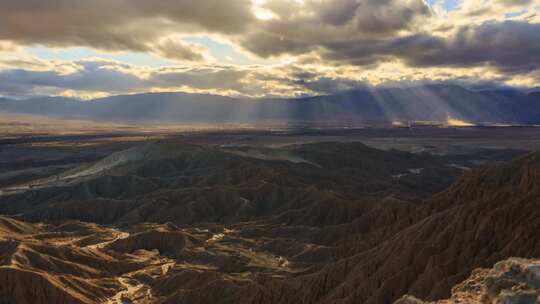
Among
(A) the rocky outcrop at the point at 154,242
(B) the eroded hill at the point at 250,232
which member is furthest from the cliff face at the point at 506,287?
(A) the rocky outcrop at the point at 154,242

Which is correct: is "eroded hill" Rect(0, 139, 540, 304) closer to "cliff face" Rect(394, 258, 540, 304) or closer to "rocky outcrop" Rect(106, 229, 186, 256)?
"rocky outcrop" Rect(106, 229, 186, 256)

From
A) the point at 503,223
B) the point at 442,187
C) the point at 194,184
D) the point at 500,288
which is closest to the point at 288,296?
the point at 503,223

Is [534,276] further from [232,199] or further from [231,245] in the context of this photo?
[232,199]

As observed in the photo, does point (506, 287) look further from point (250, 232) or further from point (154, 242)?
point (250, 232)

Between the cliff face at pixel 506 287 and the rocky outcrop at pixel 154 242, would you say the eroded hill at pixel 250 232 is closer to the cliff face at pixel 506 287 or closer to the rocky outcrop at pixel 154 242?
the rocky outcrop at pixel 154 242

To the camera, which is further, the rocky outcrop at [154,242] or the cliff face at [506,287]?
the rocky outcrop at [154,242]

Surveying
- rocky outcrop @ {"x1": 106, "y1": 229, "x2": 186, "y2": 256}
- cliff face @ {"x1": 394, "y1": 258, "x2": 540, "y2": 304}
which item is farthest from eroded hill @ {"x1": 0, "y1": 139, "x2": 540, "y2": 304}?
cliff face @ {"x1": 394, "y1": 258, "x2": 540, "y2": 304}

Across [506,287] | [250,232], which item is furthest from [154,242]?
[506,287]

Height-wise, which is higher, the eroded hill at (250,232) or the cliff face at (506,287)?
the cliff face at (506,287)
